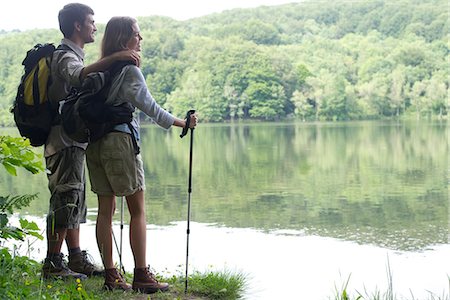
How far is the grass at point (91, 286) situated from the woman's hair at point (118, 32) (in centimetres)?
107

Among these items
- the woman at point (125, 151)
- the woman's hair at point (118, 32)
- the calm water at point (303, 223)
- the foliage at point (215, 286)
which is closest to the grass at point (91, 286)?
the foliage at point (215, 286)

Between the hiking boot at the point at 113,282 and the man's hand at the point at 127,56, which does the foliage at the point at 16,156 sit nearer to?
the man's hand at the point at 127,56

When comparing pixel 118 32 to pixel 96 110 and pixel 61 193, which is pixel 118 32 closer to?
pixel 96 110

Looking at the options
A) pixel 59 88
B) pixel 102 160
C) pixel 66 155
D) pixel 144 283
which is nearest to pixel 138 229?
pixel 144 283

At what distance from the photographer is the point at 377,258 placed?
22.5ft

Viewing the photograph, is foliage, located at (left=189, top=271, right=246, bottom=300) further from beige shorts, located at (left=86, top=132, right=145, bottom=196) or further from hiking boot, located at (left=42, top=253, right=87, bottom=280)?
beige shorts, located at (left=86, top=132, right=145, bottom=196)

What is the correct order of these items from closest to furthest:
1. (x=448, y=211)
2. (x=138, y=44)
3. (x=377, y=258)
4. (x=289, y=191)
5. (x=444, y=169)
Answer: (x=138, y=44), (x=377, y=258), (x=448, y=211), (x=289, y=191), (x=444, y=169)

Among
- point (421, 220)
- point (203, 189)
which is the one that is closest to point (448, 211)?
point (421, 220)

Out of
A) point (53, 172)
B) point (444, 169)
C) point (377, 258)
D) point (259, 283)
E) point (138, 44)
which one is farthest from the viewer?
point (444, 169)

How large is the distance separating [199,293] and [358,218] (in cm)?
609

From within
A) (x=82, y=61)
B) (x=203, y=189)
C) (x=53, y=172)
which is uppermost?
(x=82, y=61)

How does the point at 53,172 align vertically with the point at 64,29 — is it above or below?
below

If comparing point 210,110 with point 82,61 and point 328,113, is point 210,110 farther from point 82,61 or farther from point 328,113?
point 82,61

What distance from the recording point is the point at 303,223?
29.8ft
